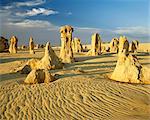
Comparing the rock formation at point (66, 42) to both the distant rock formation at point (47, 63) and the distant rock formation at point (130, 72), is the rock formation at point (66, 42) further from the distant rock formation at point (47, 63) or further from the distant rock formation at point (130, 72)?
the distant rock formation at point (130, 72)

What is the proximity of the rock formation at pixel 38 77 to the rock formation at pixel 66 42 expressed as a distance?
11.6 m

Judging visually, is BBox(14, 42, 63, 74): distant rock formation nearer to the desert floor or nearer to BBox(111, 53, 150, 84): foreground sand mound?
BBox(111, 53, 150, 84): foreground sand mound

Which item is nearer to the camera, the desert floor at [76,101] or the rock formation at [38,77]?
the desert floor at [76,101]

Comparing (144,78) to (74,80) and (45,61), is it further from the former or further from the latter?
(45,61)

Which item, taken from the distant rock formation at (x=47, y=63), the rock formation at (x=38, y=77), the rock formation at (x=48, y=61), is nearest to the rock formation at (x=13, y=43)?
the distant rock formation at (x=47, y=63)

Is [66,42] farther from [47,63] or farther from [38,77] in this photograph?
[38,77]

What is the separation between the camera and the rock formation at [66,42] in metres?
23.3

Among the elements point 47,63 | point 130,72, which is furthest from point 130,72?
point 47,63

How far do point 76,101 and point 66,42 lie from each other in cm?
1488

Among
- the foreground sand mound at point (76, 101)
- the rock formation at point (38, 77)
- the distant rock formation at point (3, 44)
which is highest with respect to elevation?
the distant rock formation at point (3, 44)

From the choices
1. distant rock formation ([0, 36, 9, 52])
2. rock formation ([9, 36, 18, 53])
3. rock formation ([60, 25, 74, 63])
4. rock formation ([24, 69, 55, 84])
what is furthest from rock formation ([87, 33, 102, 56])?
rock formation ([24, 69, 55, 84])

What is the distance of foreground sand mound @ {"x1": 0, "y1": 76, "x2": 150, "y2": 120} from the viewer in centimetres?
779

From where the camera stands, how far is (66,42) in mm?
23391

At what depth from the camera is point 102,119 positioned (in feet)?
24.4
